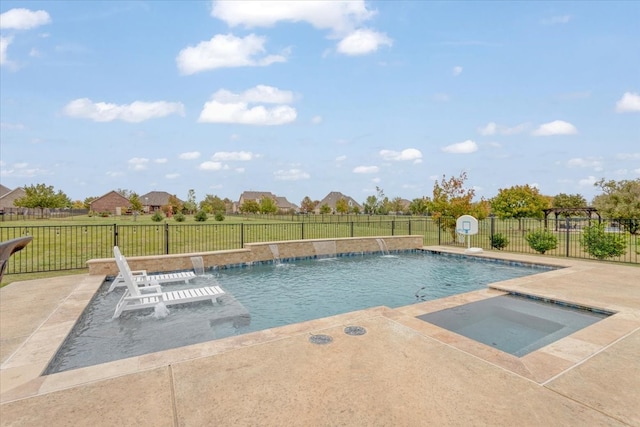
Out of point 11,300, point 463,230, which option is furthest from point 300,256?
point 11,300

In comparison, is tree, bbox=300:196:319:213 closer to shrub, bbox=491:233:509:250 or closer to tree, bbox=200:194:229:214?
tree, bbox=200:194:229:214

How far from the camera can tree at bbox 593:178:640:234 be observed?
28.9 metres

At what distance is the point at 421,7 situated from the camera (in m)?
11.6

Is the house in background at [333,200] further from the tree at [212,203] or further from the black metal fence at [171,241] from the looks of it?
the black metal fence at [171,241]

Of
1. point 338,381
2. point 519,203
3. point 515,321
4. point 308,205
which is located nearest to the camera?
point 338,381

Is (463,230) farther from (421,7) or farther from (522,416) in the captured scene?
(522,416)

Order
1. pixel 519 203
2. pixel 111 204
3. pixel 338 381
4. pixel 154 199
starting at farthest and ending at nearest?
1. pixel 154 199
2. pixel 111 204
3. pixel 519 203
4. pixel 338 381

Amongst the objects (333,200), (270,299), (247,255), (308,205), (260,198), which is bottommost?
(270,299)

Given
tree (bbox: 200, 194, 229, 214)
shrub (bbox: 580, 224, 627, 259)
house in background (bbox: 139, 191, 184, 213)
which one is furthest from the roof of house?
shrub (bbox: 580, 224, 627, 259)

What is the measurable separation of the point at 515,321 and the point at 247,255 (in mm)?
7680

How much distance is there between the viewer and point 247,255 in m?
10.7

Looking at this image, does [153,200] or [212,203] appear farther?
[153,200]

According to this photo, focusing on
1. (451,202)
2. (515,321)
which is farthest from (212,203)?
(515,321)

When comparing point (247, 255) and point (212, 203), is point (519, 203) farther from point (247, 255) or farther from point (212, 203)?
point (212, 203)
